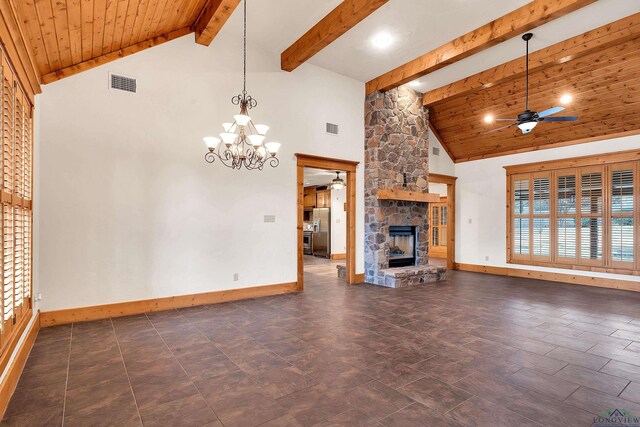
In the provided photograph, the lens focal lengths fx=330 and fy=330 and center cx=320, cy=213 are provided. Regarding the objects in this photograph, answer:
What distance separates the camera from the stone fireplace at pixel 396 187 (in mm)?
6781

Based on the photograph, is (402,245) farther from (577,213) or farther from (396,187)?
(577,213)

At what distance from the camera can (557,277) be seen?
24.4 ft

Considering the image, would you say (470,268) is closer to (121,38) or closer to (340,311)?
(340,311)

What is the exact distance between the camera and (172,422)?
2104 mm

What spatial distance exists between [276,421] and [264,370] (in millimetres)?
764

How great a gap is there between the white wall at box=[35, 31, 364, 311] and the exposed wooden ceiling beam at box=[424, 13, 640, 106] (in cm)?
320

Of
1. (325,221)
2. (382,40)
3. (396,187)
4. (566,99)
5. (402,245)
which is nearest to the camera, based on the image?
(382,40)

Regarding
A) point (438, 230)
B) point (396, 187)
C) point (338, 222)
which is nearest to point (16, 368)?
Answer: point (396, 187)

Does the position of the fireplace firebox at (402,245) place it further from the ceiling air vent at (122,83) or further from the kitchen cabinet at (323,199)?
the ceiling air vent at (122,83)

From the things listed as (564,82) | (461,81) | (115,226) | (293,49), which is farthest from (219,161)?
(564,82)

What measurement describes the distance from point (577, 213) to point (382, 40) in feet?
18.7

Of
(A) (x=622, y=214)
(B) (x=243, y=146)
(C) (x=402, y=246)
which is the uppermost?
(B) (x=243, y=146)

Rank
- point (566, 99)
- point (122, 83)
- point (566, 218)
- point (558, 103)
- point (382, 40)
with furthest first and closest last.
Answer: point (566, 218), point (558, 103), point (566, 99), point (382, 40), point (122, 83)

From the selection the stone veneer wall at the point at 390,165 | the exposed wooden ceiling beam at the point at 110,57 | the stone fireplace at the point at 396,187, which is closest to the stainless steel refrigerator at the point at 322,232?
the stone fireplace at the point at 396,187
